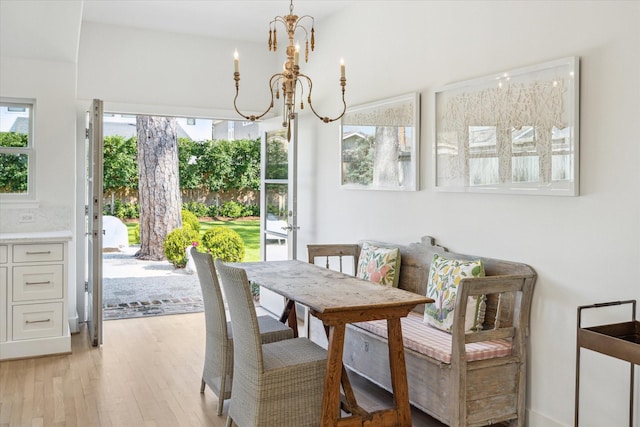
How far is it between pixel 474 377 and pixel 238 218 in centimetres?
1010

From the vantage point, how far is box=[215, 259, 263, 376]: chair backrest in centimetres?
270

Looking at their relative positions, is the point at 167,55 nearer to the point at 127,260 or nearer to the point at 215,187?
the point at 127,260

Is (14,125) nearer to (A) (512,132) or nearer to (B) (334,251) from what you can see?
(B) (334,251)

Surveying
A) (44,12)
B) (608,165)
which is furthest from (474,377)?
(44,12)

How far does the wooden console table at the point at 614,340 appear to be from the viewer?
7.15 feet

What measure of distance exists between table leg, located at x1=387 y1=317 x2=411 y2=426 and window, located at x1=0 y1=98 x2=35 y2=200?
3.54m

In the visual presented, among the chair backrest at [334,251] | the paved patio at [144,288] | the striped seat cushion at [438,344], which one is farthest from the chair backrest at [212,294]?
the paved patio at [144,288]

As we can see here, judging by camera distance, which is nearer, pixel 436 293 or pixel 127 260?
pixel 436 293

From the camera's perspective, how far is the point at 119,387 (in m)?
3.72

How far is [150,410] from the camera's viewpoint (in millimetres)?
3338

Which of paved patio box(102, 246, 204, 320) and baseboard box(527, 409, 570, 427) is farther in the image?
paved patio box(102, 246, 204, 320)

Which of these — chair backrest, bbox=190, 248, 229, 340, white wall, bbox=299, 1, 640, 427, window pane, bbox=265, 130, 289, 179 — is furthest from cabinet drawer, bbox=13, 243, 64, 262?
white wall, bbox=299, 1, 640, 427

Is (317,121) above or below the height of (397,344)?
above

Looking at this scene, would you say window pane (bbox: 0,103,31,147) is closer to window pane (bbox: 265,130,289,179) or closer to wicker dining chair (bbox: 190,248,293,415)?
window pane (bbox: 265,130,289,179)
